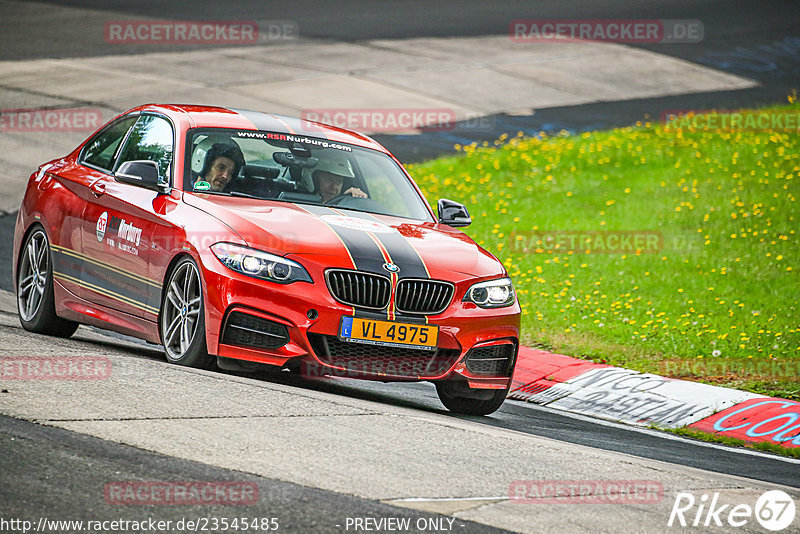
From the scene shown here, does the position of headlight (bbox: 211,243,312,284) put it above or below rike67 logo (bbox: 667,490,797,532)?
above

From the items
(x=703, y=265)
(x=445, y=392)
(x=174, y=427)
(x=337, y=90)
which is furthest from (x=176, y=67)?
(x=174, y=427)

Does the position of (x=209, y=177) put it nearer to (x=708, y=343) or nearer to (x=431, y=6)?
(x=708, y=343)

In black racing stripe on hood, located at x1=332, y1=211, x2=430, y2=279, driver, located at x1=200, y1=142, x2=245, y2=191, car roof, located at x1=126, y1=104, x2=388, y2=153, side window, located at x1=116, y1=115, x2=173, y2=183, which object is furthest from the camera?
car roof, located at x1=126, y1=104, x2=388, y2=153

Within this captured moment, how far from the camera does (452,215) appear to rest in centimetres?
887

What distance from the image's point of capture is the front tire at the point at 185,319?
739cm

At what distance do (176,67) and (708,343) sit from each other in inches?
699

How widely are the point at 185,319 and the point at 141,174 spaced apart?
1.07 meters

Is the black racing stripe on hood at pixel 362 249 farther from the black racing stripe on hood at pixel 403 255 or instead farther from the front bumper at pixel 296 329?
the front bumper at pixel 296 329

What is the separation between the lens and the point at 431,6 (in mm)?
36094

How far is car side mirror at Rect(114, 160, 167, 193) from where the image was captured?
7.93 metres

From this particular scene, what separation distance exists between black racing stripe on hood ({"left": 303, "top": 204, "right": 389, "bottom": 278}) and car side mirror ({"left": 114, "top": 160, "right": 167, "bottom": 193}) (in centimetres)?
124

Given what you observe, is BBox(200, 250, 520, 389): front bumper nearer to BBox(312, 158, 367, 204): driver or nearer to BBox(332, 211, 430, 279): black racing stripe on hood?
BBox(332, 211, 430, 279): black racing stripe on hood

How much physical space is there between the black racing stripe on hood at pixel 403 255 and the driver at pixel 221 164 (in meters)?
1.18

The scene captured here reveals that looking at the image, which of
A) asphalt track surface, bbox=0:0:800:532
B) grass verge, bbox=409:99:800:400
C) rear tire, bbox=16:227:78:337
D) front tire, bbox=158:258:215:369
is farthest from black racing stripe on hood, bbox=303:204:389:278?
grass verge, bbox=409:99:800:400
